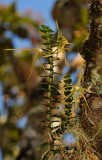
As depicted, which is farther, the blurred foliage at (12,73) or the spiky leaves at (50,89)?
the blurred foliage at (12,73)

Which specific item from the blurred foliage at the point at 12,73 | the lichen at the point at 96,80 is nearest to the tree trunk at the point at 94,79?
the lichen at the point at 96,80

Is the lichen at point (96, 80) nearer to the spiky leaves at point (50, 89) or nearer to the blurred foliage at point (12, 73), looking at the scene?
the spiky leaves at point (50, 89)

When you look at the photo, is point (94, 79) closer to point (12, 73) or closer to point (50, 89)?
point (50, 89)

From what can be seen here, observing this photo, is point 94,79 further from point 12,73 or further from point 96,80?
point 12,73

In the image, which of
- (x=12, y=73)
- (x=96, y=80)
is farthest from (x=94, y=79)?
(x=12, y=73)

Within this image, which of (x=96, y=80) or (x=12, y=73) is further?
(x=12, y=73)

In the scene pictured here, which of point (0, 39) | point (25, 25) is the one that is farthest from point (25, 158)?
point (25, 25)

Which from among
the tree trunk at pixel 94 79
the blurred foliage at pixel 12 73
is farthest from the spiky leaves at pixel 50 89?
the blurred foliage at pixel 12 73

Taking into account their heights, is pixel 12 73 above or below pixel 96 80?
above
